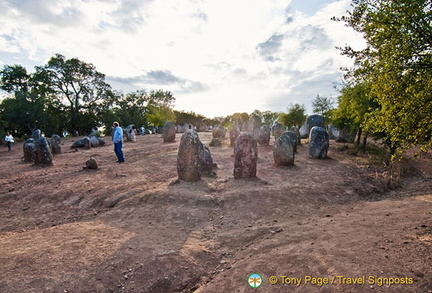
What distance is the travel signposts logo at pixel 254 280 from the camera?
3.69 m

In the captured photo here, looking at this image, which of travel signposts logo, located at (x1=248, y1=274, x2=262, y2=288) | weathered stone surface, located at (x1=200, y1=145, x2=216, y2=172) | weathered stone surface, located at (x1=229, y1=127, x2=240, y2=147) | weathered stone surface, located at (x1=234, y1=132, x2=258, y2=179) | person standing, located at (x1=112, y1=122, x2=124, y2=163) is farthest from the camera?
weathered stone surface, located at (x1=229, y1=127, x2=240, y2=147)

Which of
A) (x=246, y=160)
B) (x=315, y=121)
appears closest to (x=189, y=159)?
(x=246, y=160)

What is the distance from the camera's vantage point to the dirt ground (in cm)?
377

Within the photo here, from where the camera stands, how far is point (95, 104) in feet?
127

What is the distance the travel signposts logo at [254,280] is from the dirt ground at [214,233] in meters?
0.02

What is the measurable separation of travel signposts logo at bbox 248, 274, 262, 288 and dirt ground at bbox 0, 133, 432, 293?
0.7 inches

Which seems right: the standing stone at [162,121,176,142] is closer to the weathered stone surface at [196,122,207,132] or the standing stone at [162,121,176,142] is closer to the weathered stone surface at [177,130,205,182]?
the weathered stone surface at [177,130,205,182]

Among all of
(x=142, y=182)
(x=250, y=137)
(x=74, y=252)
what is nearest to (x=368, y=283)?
(x=74, y=252)

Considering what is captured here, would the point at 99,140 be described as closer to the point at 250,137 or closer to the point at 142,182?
the point at 142,182

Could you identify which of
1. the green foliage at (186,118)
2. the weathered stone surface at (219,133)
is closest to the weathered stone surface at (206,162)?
the weathered stone surface at (219,133)

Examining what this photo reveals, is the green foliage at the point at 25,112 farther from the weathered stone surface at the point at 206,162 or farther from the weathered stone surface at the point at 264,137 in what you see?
the weathered stone surface at the point at 206,162

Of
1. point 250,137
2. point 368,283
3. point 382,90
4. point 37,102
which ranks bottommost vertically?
point 368,283

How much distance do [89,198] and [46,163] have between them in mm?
7430

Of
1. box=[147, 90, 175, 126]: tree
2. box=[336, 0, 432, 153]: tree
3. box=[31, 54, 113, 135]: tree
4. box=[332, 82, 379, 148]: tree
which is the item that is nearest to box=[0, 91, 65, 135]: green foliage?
box=[31, 54, 113, 135]: tree
